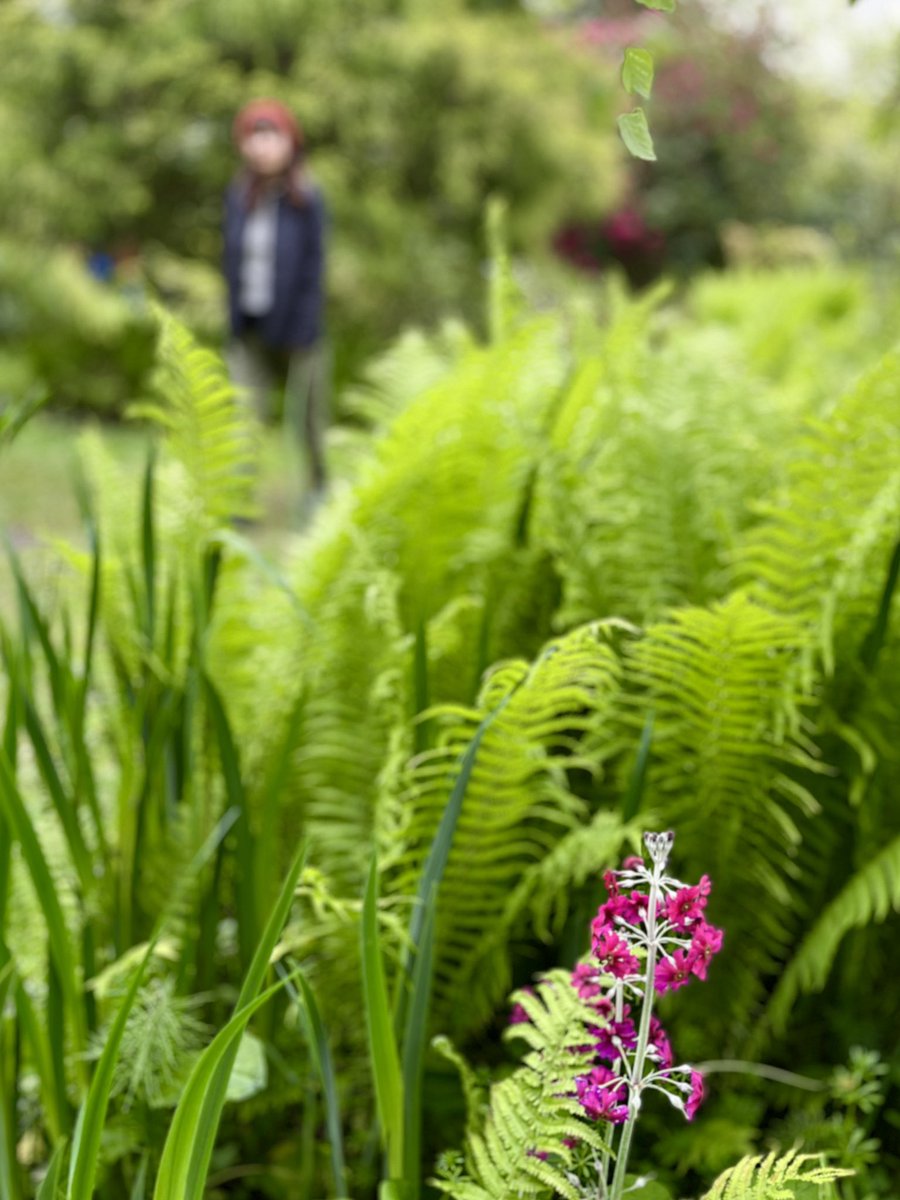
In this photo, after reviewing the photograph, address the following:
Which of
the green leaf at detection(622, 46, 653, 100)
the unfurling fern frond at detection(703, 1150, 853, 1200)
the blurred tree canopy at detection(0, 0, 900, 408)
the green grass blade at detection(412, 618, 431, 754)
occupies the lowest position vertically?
the unfurling fern frond at detection(703, 1150, 853, 1200)

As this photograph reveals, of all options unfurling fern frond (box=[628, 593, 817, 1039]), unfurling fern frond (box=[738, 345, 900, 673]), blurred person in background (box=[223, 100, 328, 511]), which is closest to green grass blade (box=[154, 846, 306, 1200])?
unfurling fern frond (box=[628, 593, 817, 1039])

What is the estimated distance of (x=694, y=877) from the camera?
1.32m

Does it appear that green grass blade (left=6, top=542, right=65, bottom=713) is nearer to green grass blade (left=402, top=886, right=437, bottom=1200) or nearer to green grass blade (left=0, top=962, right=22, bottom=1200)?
green grass blade (left=0, top=962, right=22, bottom=1200)

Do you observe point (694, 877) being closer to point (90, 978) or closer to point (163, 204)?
point (90, 978)

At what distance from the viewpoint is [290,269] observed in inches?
232

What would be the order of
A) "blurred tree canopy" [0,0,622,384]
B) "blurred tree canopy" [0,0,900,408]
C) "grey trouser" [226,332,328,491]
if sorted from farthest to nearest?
1. "blurred tree canopy" [0,0,622,384]
2. "blurred tree canopy" [0,0,900,408]
3. "grey trouser" [226,332,328,491]

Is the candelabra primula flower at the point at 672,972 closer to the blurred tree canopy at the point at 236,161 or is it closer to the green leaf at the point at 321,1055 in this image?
the green leaf at the point at 321,1055

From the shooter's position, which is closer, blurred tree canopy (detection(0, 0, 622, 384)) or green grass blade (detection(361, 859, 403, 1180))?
green grass blade (detection(361, 859, 403, 1180))

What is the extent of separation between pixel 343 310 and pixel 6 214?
2837 millimetres

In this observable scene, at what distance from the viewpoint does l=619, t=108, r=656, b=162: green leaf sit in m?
0.77

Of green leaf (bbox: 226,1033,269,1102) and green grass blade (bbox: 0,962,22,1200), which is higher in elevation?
green leaf (bbox: 226,1033,269,1102)

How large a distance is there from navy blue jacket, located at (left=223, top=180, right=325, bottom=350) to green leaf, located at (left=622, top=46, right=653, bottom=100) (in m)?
5.25

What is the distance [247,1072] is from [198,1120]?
0.92 feet

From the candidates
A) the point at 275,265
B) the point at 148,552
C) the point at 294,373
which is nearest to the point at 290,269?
the point at 275,265
